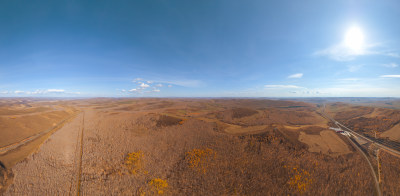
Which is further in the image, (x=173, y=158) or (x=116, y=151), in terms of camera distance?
(x=116, y=151)

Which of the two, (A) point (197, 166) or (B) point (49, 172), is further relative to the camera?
(A) point (197, 166)

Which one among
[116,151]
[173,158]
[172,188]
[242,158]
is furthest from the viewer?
[116,151]

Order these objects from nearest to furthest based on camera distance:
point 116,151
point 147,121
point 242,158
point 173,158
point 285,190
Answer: point 285,190 → point 242,158 → point 173,158 → point 116,151 → point 147,121

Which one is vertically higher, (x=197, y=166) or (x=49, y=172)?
(x=197, y=166)

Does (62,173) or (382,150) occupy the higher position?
(382,150)

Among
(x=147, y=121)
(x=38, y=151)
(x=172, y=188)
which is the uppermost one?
(x=147, y=121)

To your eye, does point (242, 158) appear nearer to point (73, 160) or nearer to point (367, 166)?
point (367, 166)

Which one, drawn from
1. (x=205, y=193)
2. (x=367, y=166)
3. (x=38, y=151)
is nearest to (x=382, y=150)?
(x=367, y=166)
